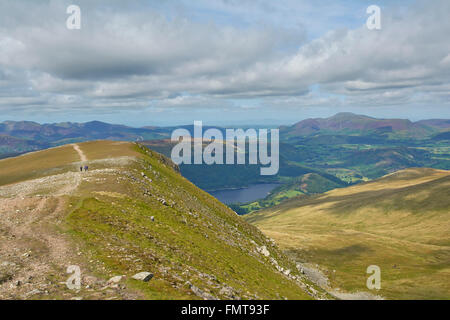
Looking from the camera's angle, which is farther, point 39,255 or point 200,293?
point 39,255

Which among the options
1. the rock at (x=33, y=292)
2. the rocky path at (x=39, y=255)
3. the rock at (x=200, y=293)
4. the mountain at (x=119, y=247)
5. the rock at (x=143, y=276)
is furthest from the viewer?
the rock at (x=200, y=293)

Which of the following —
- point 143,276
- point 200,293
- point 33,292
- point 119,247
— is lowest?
point 200,293

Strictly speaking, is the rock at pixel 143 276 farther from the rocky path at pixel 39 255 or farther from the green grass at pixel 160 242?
the rocky path at pixel 39 255

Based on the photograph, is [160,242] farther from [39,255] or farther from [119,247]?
[39,255]

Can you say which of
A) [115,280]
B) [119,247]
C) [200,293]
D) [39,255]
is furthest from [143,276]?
[39,255]

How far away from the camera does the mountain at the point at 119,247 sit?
1889 cm

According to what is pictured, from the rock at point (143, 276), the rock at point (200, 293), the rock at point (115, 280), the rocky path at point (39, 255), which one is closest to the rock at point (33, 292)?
the rocky path at point (39, 255)

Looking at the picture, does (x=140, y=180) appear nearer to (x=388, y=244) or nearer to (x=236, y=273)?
(x=236, y=273)

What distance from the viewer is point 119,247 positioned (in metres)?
25.4

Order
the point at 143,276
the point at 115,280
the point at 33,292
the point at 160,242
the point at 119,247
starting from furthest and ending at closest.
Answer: the point at 160,242
the point at 119,247
the point at 143,276
the point at 115,280
the point at 33,292

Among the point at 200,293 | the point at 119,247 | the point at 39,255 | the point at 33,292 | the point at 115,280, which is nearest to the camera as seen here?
the point at 33,292

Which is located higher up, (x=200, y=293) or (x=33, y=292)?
(x=33, y=292)

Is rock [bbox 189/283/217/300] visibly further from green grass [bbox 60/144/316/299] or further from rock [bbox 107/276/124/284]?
rock [bbox 107/276/124/284]
